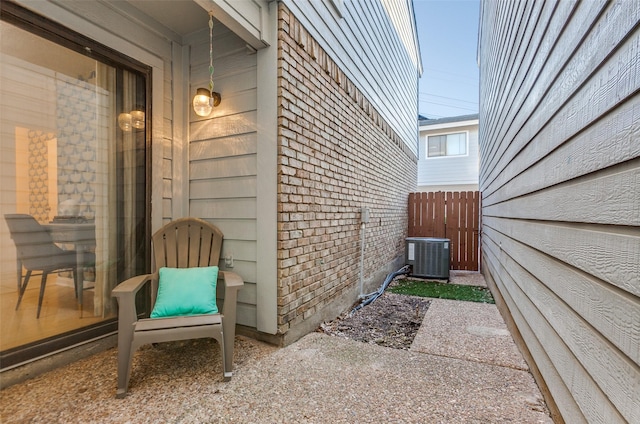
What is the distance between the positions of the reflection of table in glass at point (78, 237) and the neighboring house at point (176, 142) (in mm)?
60

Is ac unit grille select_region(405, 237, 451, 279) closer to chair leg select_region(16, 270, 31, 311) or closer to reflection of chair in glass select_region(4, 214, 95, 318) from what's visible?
reflection of chair in glass select_region(4, 214, 95, 318)

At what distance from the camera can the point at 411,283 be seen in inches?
222

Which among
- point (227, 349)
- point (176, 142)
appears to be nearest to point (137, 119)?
point (176, 142)

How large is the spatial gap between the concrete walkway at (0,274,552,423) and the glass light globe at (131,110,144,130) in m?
1.85

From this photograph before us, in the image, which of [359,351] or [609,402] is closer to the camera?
[609,402]

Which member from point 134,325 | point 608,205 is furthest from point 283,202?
point 608,205

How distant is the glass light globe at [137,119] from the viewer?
2679 mm

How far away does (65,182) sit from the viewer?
90.0 inches

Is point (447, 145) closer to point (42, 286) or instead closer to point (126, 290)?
point (126, 290)

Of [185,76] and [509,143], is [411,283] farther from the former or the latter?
[185,76]

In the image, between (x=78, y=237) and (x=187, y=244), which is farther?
(x=187, y=244)

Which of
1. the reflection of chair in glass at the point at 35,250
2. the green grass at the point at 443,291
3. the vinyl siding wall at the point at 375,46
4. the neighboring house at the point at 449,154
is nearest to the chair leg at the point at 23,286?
the reflection of chair in glass at the point at 35,250

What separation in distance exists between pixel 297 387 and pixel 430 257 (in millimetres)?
4503

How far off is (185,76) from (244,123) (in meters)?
0.91
